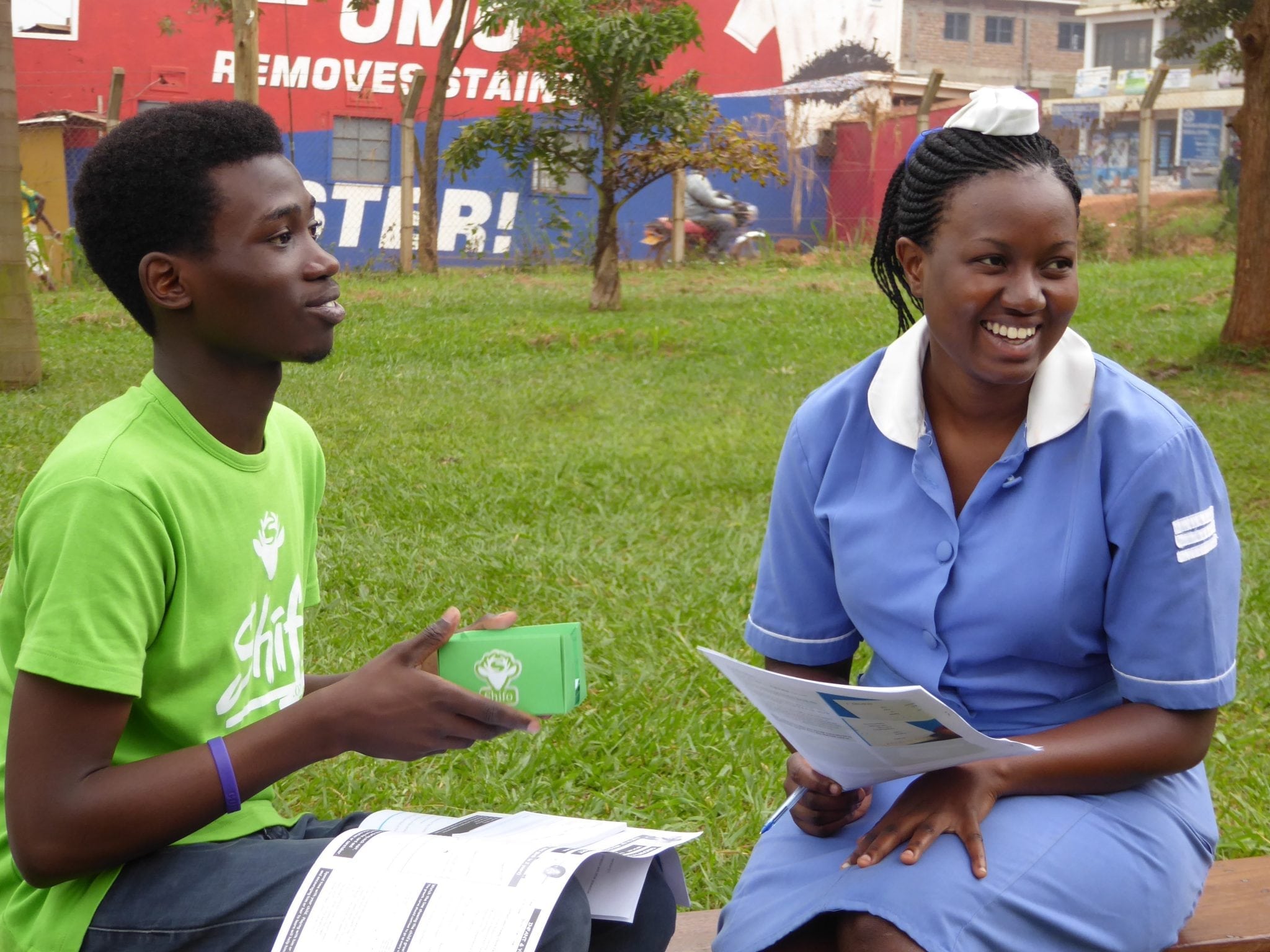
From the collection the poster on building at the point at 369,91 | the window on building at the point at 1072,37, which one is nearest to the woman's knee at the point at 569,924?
the poster on building at the point at 369,91

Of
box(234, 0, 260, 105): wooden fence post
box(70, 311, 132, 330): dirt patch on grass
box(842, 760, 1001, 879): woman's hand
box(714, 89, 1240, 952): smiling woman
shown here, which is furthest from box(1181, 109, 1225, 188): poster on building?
box(842, 760, 1001, 879): woman's hand

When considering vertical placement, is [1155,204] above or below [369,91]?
below

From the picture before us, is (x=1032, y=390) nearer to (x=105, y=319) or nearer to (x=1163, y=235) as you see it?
(x=105, y=319)

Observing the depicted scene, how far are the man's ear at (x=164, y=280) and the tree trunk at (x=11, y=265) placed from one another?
6330 mm

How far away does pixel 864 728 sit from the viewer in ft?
5.31

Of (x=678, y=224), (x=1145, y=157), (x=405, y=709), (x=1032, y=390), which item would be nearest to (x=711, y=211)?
(x=678, y=224)

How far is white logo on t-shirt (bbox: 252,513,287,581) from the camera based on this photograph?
1.82 m

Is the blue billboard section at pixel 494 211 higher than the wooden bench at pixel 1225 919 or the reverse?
higher

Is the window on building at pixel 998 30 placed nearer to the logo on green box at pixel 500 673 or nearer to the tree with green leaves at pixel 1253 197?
the tree with green leaves at pixel 1253 197

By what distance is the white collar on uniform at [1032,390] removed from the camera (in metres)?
1.84

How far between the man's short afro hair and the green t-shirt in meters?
0.17

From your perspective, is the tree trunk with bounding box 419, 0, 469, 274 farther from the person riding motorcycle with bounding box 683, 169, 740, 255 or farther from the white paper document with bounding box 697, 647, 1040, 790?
the white paper document with bounding box 697, 647, 1040, 790

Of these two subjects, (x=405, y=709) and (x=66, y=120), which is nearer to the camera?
(x=405, y=709)

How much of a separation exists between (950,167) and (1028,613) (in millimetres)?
621
